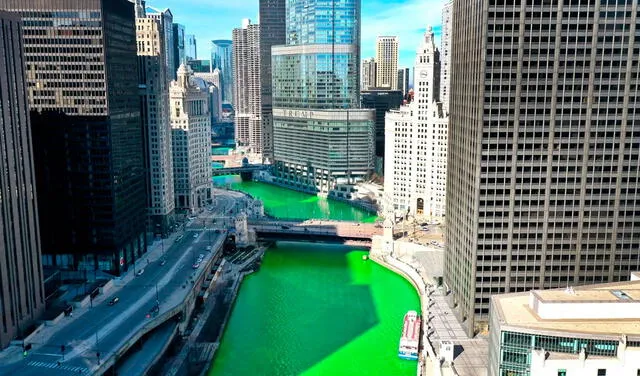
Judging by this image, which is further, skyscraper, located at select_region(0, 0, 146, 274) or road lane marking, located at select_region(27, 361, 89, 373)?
skyscraper, located at select_region(0, 0, 146, 274)

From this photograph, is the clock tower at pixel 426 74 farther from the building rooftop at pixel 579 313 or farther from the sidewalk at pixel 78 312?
the building rooftop at pixel 579 313

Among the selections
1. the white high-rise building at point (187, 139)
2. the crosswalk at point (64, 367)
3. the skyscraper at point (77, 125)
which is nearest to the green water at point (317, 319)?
the crosswalk at point (64, 367)

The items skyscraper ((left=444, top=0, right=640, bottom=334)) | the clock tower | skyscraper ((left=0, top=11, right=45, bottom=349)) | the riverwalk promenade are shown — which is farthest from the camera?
the clock tower

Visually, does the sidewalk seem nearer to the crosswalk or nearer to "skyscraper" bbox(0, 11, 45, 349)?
"skyscraper" bbox(0, 11, 45, 349)

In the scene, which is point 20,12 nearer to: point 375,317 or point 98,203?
point 98,203

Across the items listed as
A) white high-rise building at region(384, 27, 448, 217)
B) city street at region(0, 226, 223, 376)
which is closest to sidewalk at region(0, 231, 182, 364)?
city street at region(0, 226, 223, 376)

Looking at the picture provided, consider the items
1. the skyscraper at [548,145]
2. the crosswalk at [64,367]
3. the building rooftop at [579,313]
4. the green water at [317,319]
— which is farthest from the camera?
the green water at [317,319]

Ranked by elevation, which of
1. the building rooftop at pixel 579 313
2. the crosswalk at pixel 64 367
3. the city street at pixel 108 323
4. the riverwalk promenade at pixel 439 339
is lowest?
the riverwalk promenade at pixel 439 339

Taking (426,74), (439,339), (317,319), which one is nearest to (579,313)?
(439,339)
